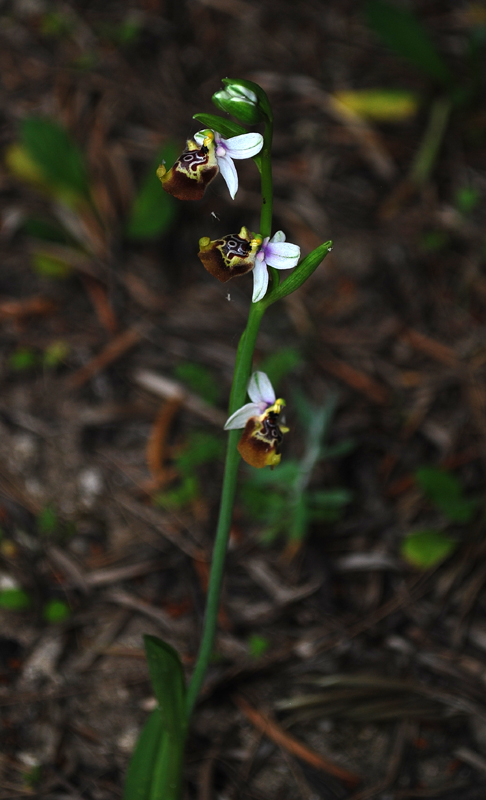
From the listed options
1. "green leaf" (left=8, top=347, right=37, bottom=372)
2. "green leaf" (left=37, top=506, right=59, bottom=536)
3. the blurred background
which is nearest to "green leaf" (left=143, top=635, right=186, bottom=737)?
the blurred background

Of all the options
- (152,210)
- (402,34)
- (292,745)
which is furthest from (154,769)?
(402,34)

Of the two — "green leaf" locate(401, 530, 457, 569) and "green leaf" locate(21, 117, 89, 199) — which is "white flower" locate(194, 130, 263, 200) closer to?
"green leaf" locate(401, 530, 457, 569)

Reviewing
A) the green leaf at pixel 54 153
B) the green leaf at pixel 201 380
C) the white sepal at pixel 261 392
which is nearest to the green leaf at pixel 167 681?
the white sepal at pixel 261 392

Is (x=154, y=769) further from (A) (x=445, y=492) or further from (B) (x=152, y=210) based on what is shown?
(B) (x=152, y=210)

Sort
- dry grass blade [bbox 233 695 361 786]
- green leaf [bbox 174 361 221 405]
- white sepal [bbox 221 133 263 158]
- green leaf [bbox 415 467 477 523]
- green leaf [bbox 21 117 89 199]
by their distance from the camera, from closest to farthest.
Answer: white sepal [bbox 221 133 263 158], dry grass blade [bbox 233 695 361 786], green leaf [bbox 415 467 477 523], green leaf [bbox 174 361 221 405], green leaf [bbox 21 117 89 199]

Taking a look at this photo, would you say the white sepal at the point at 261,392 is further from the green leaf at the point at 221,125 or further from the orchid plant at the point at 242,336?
the green leaf at the point at 221,125
